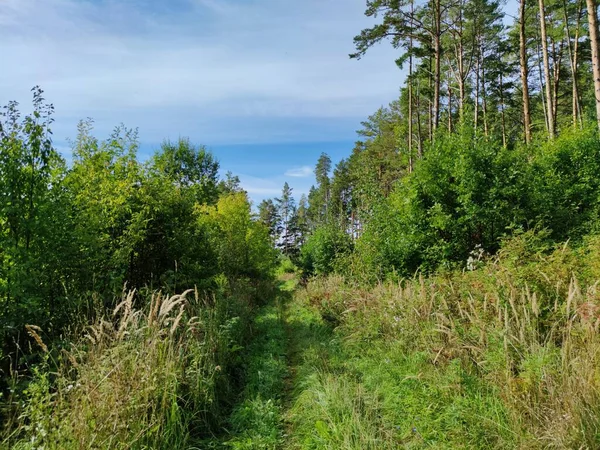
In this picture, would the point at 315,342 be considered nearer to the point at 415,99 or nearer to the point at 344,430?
the point at 344,430

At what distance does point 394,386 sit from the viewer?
15.3 ft

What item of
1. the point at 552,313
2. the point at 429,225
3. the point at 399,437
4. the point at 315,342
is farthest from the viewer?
the point at 429,225

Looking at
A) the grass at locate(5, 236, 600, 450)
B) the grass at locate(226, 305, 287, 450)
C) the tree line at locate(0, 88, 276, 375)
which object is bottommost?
the grass at locate(226, 305, 287, 450)

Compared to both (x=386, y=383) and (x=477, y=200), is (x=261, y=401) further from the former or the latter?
(x=477, y=200)

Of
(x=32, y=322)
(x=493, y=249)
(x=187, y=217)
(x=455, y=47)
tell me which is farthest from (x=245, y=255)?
(x=455, y=47)

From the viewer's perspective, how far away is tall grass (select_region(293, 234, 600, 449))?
2873 millimetres

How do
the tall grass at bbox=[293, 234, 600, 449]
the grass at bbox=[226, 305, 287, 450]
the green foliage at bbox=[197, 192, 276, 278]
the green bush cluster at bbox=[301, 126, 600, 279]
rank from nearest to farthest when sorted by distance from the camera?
the tall grass at bbox=[293, 234, 600, 449] → the grass at bbox=[226, 305, 287, 450] → the green bush cluster at bbox=[301, 126, 600, 279] → the green foliage at bbox=[197, 192, 276, 278]

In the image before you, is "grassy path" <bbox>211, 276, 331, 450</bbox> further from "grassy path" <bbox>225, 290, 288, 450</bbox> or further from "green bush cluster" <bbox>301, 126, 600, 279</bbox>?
"green bush cluster" <bbox>301, 126, 600, 279</bbox>

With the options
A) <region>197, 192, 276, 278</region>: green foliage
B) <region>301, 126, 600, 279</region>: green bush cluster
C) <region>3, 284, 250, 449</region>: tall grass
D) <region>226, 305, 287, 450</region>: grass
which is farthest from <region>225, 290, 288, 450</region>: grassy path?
<region>197, 192, 276, 278</region>: green foliage

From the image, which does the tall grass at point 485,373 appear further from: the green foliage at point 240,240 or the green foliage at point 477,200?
the green foliage at point 240,240

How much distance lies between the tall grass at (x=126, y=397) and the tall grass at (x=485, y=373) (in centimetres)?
126

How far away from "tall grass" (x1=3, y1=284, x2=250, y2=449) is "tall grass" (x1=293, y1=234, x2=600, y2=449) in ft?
4.13

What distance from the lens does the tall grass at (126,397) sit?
296 cm

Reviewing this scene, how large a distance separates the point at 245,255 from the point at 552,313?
15959 mm
